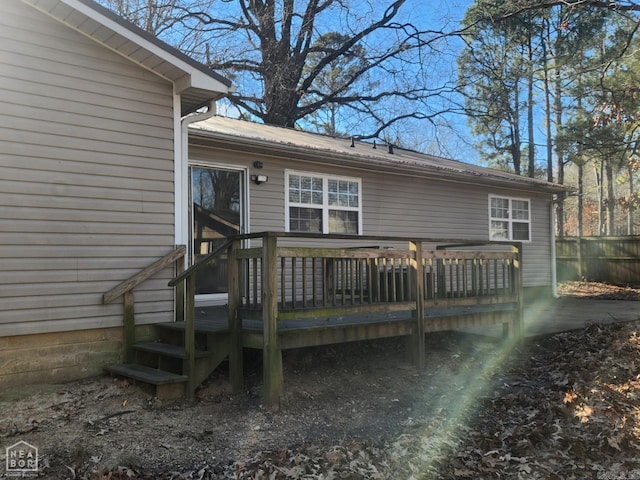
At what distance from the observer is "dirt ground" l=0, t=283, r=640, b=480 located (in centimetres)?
352

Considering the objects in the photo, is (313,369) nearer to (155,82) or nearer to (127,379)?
(127,379)

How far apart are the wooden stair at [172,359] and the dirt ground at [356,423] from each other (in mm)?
145

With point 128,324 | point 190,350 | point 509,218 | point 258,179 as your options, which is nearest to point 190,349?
point 190,350

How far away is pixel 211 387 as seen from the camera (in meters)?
4.95

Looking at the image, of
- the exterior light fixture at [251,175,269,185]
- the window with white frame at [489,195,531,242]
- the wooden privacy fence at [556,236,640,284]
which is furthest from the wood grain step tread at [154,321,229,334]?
the wooden privacy fence at [556,236,640,284]

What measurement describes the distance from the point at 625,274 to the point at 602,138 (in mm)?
4960

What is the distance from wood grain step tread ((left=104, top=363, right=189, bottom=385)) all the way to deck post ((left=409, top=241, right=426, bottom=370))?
2.73m

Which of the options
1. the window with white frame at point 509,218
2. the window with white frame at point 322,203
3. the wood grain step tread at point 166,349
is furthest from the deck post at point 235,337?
the window with white frame at point 509,218

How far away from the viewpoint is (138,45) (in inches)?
205

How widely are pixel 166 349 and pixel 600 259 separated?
1681 centimetres

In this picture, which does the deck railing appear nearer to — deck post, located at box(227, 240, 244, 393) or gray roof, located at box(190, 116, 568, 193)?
deck post, located at box(227, 240, 244, 393)

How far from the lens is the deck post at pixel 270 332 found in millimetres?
4574

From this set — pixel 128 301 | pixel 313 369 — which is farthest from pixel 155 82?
pixel 313 369

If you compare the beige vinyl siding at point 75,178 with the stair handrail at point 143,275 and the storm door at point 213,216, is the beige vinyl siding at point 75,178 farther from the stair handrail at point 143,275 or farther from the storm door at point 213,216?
the storm door at point 213,216
